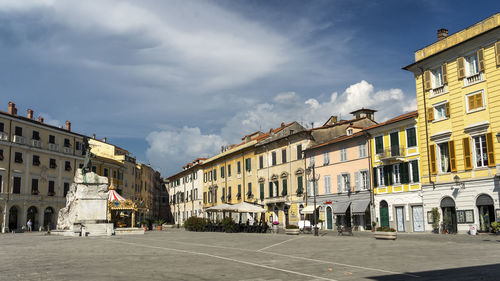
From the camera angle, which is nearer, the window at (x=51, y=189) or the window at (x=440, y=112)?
the window at (x=440, y=112)

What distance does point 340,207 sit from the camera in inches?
1753

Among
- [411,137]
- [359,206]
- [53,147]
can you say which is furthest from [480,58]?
[53,147]

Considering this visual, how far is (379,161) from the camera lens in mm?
40344

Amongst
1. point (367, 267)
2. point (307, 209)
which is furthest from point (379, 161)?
point (367, 267)

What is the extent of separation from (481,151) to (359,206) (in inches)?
522

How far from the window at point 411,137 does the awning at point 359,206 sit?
701 cm

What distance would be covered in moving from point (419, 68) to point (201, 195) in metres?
51.5

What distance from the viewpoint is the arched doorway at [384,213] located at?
39375 mm

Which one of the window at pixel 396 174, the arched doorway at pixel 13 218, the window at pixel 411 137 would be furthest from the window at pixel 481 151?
the arched doorway at pixel 13 218

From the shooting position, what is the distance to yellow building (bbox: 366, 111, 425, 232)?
36.8 m

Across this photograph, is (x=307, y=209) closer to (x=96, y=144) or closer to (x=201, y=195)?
(x=201, y=195)

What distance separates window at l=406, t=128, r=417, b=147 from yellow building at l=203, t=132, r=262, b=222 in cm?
2592

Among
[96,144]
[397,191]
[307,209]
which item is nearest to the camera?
[397,191]

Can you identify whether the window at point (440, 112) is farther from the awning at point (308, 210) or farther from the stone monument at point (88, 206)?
the stone monument at point (88, 206)
